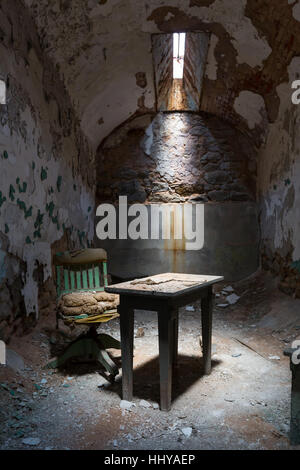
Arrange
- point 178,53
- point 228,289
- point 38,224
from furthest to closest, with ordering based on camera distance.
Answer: point 228,289 < point 178,53 < point 38,224

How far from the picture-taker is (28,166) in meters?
3.43

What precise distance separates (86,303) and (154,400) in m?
0.89

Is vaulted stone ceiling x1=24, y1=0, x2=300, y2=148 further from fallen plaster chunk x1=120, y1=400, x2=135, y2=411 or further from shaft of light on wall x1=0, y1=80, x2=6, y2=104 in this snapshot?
fallen plaster chunk x1=120, y1=400, x2=135, y2=411

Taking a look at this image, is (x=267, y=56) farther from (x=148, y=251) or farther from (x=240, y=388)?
(x=240, y=388)

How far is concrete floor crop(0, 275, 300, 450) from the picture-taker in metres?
2.02

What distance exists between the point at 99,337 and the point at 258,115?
4069 mm

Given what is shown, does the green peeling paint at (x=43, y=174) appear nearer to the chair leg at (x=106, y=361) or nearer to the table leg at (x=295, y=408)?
the chair leg at (x=106, y=361)

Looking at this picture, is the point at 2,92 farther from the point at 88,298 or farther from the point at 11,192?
the point at 88,298

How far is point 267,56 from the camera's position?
432 centimetres

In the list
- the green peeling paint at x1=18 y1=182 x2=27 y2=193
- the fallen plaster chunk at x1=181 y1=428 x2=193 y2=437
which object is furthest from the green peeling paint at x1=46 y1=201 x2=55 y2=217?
the fallen plaster chunk at x1=181 y1=428 x2=193 y2=437

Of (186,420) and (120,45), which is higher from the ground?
(120,45)

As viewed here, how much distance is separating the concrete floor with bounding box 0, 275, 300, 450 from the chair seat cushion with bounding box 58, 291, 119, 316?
54cm

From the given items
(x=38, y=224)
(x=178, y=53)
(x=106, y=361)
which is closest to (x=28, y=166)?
(x=38, y=224)

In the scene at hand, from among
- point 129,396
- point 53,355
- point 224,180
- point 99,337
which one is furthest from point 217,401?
point 224,180
